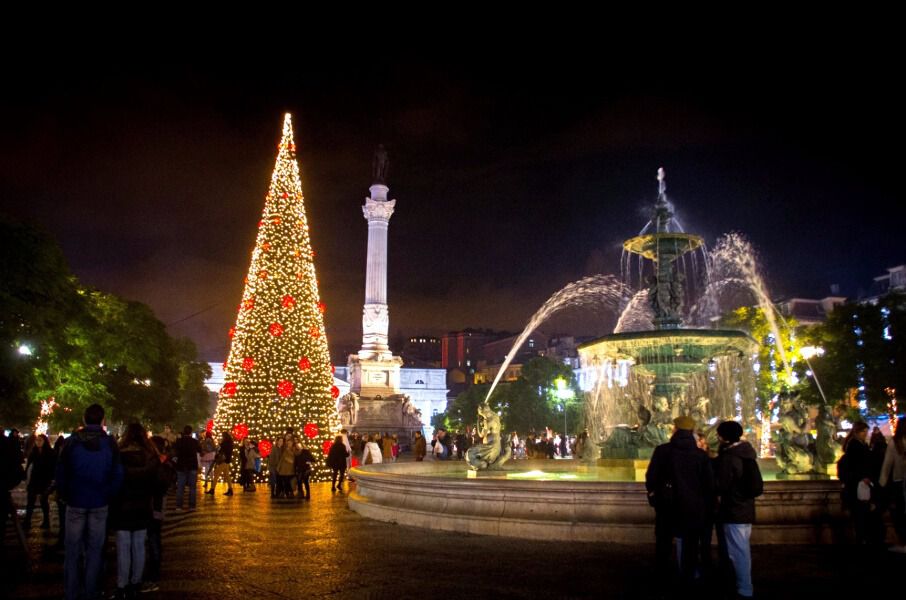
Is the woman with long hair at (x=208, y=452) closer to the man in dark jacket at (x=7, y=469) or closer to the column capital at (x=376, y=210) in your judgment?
the man in dark jacket at (x=7, y=469)

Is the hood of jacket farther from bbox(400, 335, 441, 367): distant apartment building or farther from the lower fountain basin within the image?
bbox(400, 335, 441, 367): distant apartment building

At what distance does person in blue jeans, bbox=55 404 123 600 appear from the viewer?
7.19 metres

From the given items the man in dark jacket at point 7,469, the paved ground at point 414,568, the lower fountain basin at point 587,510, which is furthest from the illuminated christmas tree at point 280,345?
the man in dark jacket at point 7,469

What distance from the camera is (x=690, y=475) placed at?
742 centimetres

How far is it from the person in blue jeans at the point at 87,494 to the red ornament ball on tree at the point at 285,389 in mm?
19455

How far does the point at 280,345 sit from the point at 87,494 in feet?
66.1

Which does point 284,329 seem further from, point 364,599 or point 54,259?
point 364,599

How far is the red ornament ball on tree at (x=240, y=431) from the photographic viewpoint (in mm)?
26452

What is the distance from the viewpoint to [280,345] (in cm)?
2717

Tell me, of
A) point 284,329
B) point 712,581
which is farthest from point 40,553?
point 284,329

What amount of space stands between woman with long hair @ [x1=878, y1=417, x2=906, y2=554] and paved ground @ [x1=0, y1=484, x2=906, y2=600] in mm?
541

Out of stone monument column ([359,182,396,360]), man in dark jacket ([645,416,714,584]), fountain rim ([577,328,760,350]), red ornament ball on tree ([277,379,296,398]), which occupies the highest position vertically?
stone monument column ([359,182,396,360])

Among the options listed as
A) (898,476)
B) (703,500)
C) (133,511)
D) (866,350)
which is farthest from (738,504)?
(866,350)

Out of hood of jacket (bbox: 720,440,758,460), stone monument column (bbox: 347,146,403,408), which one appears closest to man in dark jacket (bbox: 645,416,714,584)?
hood of jacket (bbox: 720,440,758,460)
